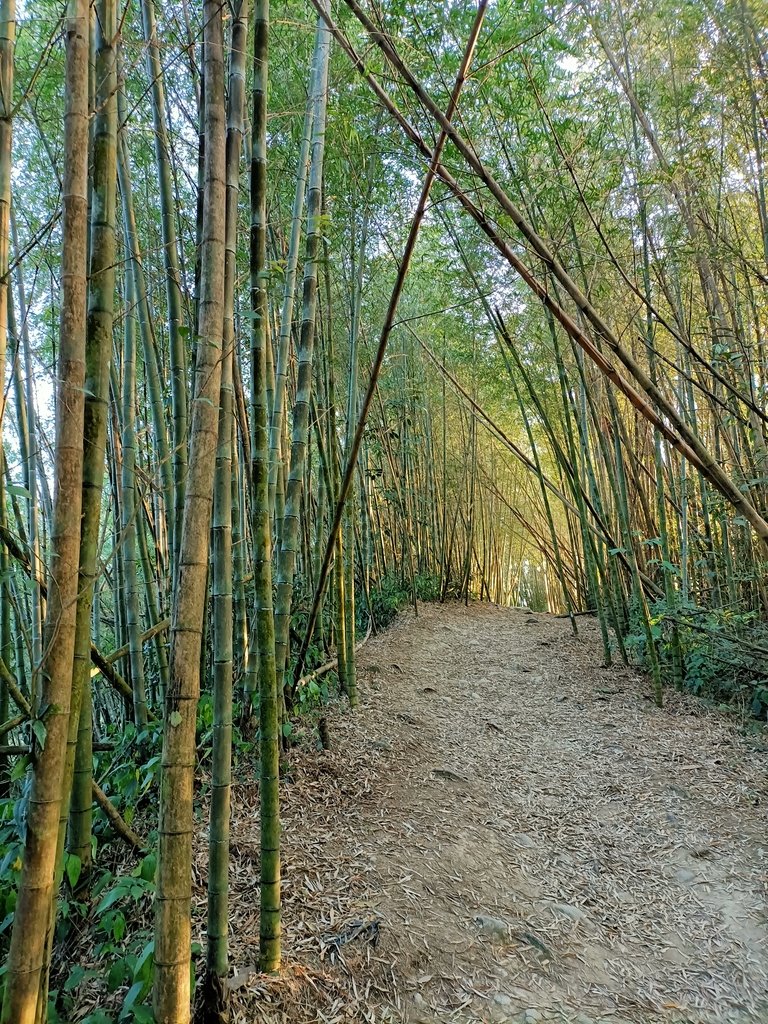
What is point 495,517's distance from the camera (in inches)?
414

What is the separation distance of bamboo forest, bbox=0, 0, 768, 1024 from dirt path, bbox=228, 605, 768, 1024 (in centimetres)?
1

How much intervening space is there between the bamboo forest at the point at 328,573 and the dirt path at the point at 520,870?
0.01 meters

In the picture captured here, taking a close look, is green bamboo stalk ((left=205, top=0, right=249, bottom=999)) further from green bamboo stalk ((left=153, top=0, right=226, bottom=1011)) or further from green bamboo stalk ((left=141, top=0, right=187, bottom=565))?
green bamboo stalk ((left=141, top=0, right=187, bottom=565))

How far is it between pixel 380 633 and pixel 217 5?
17.0 feet

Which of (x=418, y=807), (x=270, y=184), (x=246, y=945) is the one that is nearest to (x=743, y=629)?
(x=418, y=807)

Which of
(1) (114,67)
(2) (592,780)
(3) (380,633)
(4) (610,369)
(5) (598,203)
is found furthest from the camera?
(3) (380,633)

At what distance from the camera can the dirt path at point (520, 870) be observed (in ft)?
4.90

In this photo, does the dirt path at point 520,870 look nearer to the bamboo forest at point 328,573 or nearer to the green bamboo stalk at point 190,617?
the bamboo forest at point 328,573

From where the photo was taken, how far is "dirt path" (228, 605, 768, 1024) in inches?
58.7

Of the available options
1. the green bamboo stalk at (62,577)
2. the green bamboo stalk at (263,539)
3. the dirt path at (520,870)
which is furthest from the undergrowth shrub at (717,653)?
the green bamboo stalk at (62,577)

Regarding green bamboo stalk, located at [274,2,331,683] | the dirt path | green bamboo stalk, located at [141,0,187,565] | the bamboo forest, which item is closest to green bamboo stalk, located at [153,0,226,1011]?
the bamboo forest

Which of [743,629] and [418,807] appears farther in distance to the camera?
[743,629]

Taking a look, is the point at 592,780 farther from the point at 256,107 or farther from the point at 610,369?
the point at 256,107

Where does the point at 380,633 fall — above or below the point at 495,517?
below
